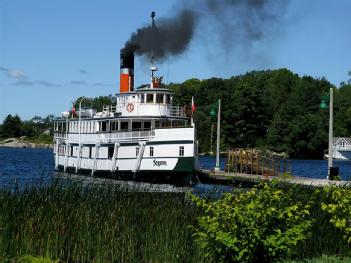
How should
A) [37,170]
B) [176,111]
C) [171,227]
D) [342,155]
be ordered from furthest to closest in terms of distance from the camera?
[342,155] → [37,170] → [176,111] → [171,227]

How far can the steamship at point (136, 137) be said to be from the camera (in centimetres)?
4753

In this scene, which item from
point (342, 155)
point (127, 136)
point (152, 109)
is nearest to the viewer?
point (127, 136)

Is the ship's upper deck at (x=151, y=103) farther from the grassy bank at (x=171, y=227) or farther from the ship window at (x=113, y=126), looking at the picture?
the grassy bank at (x=171, y=227)

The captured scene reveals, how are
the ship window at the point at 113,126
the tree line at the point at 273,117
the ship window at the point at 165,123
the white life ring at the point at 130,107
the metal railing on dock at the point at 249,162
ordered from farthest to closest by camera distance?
the tree line at the point at 273,117 → the metal railing on dock at the point at 249,162 → the ship window at the point at 113,126 → the white life ring at the point at 130,107 → the ship window at the point at 165,123

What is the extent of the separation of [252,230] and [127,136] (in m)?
37.9

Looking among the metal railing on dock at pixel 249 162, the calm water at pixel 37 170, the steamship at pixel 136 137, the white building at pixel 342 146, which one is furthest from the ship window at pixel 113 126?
the white building at pixel 342 146

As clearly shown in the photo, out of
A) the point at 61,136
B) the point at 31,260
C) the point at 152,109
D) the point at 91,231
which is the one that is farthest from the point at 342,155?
the point at 31,260

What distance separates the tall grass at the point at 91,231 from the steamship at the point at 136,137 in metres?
27.6

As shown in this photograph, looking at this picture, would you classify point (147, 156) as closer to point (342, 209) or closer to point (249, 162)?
point (249, 162)

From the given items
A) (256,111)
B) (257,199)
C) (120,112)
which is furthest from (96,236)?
(256,111)

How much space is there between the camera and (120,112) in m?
54.2

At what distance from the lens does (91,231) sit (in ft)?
59.4

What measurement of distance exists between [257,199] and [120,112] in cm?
Answer: 4043

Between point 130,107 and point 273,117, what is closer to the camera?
point 130,107
